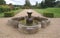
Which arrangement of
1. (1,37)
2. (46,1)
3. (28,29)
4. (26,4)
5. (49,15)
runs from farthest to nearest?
(26,4) → (46,1) → (49,15) → (28,29) → (1,37)

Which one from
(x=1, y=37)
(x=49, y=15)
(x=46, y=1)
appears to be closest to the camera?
(x=1, y=37)

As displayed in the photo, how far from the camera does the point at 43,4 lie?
49312 mm

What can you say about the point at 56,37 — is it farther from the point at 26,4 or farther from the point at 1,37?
the point at 26,4

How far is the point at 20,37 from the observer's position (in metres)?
7.01

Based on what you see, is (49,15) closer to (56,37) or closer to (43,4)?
(56,37)

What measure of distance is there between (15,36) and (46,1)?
4187 cm

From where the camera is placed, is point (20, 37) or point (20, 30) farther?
point (20, 30)

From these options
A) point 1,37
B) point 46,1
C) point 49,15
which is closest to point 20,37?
point 1,37

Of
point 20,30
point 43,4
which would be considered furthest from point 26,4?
point 20,30

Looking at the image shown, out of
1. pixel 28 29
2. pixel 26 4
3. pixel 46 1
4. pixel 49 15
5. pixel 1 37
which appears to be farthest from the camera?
pixel 26 4

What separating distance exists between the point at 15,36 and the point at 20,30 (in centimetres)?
115

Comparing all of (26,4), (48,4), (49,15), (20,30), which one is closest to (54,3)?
(48,4)

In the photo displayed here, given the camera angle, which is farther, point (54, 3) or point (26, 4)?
point (26, 4)

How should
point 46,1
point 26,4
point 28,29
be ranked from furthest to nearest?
point 26,4 → point 46,1 → point 28,29
